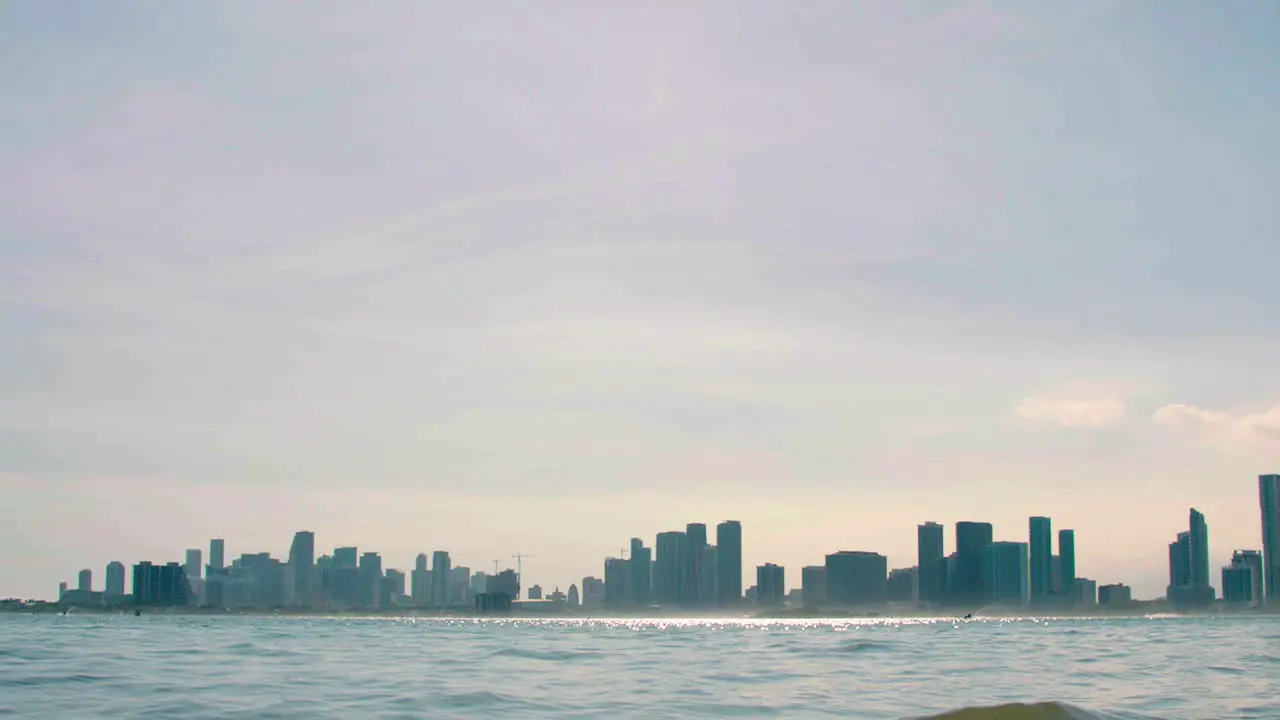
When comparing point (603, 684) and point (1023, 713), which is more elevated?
point (1023, 713)

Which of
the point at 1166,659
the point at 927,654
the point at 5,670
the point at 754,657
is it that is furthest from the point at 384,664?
the point at 1166,659

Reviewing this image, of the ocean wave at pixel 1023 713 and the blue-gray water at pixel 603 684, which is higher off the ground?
the ocean wave at pixel 1023 713

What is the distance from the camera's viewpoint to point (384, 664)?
175 feet

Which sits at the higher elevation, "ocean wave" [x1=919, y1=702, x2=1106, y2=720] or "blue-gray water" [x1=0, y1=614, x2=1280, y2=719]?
"ocean wave" [x1=919, y1=702, x2=1106, y2=720]

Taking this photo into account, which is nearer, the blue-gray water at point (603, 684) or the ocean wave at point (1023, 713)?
the ocean wave at point (1023, 713)

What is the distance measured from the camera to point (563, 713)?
3153 cm

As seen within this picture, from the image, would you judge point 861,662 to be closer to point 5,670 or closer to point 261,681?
point 261,681

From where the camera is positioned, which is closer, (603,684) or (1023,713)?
(1023,713)

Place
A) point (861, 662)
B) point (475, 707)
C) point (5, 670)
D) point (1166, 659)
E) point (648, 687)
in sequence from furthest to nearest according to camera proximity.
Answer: point (1166, 659) < point (861, 662) < point (5, 670) < point (648, 687) < point (475, 707)

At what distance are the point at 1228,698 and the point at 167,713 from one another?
33559 millimetres

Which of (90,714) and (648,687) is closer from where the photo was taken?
(90,714)

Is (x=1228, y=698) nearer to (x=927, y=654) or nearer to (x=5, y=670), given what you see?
(x=927, y=654)

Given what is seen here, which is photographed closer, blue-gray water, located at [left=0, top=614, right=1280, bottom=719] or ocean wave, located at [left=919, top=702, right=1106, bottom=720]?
ocean wave, located at [left=919, top=702, right=1106, bottom=720]

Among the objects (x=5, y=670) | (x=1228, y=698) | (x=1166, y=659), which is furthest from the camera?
(x=1166, y=659)
